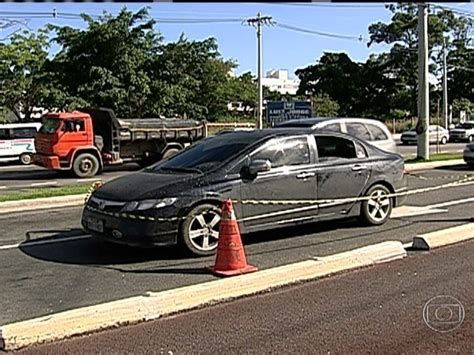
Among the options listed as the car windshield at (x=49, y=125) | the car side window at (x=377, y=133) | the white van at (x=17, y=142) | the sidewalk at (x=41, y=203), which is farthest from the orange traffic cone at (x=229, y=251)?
the white van at (x=17, y=142)

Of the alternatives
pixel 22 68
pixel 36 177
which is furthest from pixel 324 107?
pixel 36 177

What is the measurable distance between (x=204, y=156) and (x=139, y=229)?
5.11ft

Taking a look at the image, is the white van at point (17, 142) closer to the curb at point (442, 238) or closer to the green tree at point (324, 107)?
the curb at point (442, 238)

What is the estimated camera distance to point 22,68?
40344 mm

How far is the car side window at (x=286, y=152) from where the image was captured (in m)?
8.95

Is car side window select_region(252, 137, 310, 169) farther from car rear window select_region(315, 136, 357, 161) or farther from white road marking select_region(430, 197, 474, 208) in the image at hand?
white road marking select_region(430, 197, 474, 208)

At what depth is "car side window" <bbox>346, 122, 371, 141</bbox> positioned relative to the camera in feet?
47.6

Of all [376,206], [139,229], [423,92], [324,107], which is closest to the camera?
[139,229]

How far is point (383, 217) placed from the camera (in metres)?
10.3

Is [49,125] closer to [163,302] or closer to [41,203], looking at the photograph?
[41,203]

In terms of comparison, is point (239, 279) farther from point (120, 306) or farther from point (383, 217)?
point (383, 217)

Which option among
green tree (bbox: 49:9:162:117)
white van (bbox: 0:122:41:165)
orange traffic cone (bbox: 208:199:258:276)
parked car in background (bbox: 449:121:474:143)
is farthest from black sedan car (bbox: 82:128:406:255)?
parked car in background (bbox: 449:121:474:143)

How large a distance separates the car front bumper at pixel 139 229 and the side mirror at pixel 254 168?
115 centimetres

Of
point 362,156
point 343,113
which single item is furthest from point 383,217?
point 343,113
